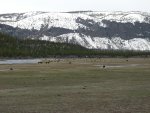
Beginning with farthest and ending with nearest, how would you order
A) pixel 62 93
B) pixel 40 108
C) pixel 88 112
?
pixel 62 93
pixel 40 108
pixel 88 112

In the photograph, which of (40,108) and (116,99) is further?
(116,99)

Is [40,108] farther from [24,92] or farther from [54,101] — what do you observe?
[24,92]

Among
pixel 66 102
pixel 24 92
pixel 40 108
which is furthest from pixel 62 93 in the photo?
pixel 40 108

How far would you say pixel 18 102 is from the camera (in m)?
27.6

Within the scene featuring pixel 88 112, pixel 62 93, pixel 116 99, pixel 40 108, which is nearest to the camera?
pixel 88 112

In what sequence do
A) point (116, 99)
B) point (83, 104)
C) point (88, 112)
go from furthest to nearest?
1. point (116, 99)
2. point (83, 104)
3. point (88, 112)

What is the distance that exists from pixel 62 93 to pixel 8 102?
20.3 ft

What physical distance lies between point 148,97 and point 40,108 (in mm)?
8061

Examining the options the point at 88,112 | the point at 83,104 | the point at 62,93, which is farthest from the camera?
the point at 62,93

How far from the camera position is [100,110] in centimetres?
2409

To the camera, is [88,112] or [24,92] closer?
[88,112]

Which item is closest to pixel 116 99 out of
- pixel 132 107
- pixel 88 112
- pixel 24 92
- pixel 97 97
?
pixel 97 97

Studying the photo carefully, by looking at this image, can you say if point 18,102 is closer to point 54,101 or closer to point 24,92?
point 54,101

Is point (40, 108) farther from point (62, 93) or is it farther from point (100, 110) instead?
point (62, 93)
